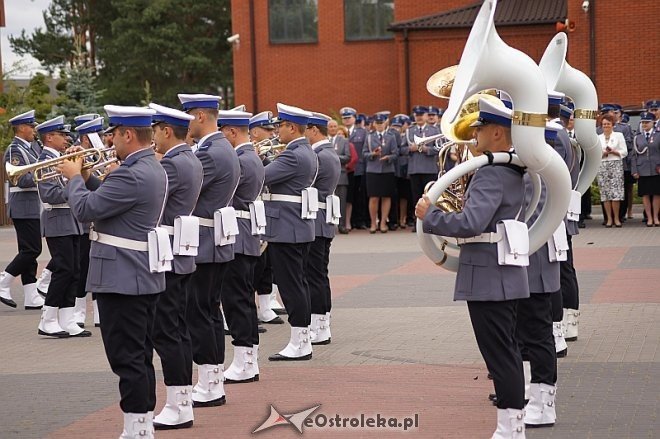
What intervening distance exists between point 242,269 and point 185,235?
158 cm

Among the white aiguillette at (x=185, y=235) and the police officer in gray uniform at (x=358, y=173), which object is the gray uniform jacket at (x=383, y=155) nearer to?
the police officer in gray uniform at (x=358, y=173)

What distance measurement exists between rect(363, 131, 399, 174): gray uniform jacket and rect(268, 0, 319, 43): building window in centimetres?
1421

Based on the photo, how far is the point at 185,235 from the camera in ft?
27.0

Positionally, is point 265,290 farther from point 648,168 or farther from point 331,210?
point 648,168

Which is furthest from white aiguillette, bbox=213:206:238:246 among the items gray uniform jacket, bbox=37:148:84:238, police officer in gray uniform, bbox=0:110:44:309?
police officer in gray uniform, bbox=0:110:44:309

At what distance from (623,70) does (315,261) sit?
20040 millimetres

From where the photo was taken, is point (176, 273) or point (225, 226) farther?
point (225, 226)

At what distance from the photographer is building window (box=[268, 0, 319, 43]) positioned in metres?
36.8

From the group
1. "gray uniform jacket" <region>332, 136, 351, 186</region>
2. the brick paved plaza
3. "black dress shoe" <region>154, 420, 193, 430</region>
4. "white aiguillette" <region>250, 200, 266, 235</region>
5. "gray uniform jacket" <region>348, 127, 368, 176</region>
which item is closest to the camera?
the brick paved plaza

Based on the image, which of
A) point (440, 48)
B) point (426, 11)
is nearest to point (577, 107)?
point (440, 48)

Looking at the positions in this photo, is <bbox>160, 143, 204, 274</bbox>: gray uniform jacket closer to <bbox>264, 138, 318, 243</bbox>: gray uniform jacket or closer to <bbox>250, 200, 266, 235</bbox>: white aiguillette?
<bbox>250, 200, 266, 235</bbox>: white aiguillette

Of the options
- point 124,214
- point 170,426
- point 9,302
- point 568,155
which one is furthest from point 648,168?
point 124,214

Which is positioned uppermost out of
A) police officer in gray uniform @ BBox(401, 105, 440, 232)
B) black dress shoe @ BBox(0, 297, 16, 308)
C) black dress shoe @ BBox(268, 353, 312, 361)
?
police officer in gray uniform @ BBox(401, 105, 440, 232)

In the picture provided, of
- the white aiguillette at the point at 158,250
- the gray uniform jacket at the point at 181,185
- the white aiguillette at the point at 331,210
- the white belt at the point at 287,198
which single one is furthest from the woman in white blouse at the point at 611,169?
the white aiguillette at the point at 158,250
